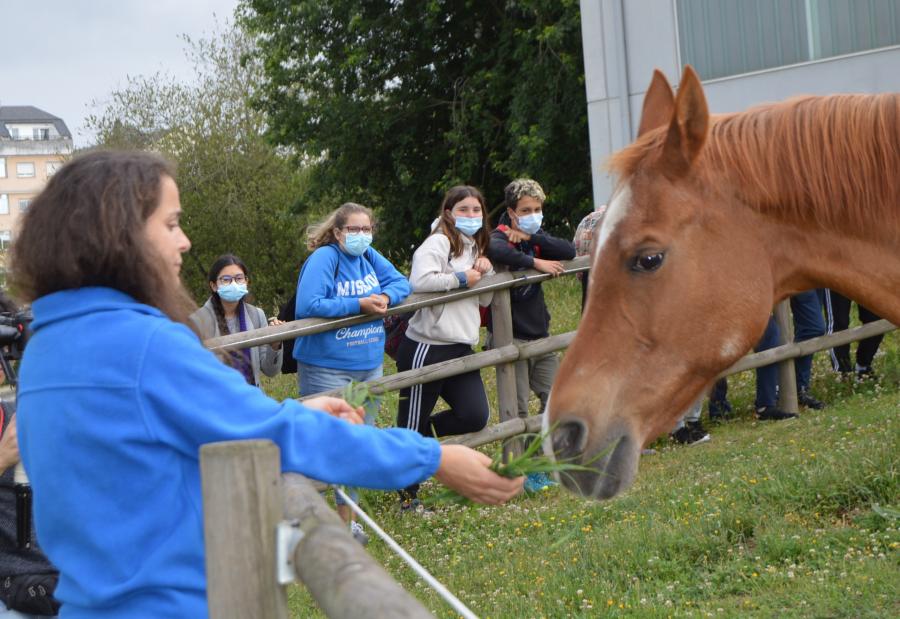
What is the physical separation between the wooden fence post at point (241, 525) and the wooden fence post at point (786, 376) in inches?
293

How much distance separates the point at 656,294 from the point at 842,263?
576mm

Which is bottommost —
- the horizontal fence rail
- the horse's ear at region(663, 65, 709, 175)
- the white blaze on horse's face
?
the horizontal fence rail

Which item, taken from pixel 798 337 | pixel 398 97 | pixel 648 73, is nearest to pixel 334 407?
pixel 798 337

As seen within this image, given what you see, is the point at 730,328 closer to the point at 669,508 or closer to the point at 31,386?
the point at 31,386

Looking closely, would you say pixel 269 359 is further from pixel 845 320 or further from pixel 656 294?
pixel 845 320

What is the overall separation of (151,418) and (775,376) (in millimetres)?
7577

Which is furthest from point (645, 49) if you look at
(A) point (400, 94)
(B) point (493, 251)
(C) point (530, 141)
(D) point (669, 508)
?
(A) point (400, 94)

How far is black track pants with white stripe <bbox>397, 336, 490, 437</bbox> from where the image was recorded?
6730 mm

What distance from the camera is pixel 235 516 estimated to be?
1716mm

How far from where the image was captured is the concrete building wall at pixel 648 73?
36.7 ft

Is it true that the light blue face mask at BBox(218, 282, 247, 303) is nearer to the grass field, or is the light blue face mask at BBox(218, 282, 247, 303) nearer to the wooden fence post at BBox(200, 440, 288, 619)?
the grass field

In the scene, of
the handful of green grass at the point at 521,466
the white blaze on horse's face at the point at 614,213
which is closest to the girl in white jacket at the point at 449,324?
the white blaze on horse's face at the point at 614,213

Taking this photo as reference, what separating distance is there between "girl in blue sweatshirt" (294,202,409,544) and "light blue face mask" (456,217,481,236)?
693mm

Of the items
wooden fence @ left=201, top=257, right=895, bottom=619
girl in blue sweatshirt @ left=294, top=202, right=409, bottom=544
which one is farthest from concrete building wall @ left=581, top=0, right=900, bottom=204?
wooden fence @ left=201, top=257, right=895, bottom=619
